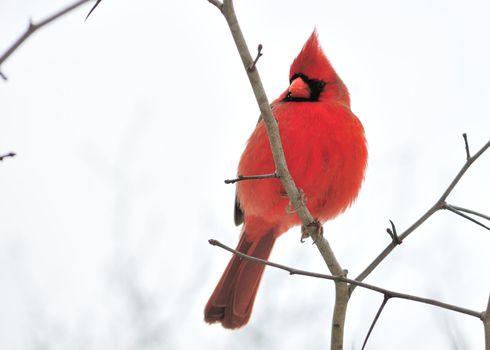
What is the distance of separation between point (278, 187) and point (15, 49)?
239cm

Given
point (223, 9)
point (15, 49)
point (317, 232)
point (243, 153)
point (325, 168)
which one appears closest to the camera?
point (15, 49)

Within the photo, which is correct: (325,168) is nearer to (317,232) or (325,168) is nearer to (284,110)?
(284,110)

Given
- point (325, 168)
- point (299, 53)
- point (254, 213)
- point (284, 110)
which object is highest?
point (299, 53)

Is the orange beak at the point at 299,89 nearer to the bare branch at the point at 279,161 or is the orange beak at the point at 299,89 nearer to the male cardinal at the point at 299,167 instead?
the male cardinal at the point at 299,167

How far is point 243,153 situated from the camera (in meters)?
3.64

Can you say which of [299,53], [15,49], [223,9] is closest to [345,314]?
[223,9]

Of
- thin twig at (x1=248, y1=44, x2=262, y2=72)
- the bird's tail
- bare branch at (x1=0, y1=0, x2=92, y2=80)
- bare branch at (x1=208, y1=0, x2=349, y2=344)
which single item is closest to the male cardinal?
the bird's tail

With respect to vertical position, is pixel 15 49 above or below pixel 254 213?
above

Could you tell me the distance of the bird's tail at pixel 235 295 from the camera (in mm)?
3844

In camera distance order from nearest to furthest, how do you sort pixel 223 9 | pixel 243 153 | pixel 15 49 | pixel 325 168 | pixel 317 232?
1. pixel 15 49
2. pixel 223 9
3. pixel 317 232
4. pixel 325 168
5. pixel 243 153

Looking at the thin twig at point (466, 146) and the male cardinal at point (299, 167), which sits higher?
the thin twig at point (466, 146)

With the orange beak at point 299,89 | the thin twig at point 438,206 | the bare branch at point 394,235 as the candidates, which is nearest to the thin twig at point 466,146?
the thin twig at point 438,206

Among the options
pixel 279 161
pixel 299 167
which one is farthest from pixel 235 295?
pixel 279 161

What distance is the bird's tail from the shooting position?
3.84m
